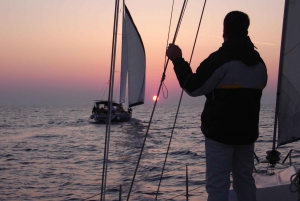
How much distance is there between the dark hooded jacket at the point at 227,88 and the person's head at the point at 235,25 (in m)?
0.09

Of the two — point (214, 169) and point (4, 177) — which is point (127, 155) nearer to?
point (4, 177)

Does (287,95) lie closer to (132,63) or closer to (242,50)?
(242,50)

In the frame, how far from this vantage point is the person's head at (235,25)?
9.16ft

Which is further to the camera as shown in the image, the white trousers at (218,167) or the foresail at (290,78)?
the foresail at (290,78)

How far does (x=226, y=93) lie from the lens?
2.65 metres

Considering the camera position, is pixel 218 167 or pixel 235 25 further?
pixel 235 25

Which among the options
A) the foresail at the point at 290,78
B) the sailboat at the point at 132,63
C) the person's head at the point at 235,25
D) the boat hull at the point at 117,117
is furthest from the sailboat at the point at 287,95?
the boat hull at the point at 117,117

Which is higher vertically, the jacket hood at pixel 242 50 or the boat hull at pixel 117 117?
the jacket hood at pixel 242 50

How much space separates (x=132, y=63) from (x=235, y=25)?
116 feet

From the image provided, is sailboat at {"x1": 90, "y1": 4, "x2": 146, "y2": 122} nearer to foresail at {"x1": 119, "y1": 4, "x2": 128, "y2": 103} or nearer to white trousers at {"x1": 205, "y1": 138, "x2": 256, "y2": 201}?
foresail at {"x1": 119, "y1": 4, "x2": 128, "y2": 103}

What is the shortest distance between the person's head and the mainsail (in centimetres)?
3251

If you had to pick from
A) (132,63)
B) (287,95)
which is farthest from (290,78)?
(132,63)

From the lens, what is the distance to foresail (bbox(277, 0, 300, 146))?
3.54 metres

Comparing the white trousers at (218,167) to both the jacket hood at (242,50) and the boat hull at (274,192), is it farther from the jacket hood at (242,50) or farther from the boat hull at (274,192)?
the boat hull at (274,192)
